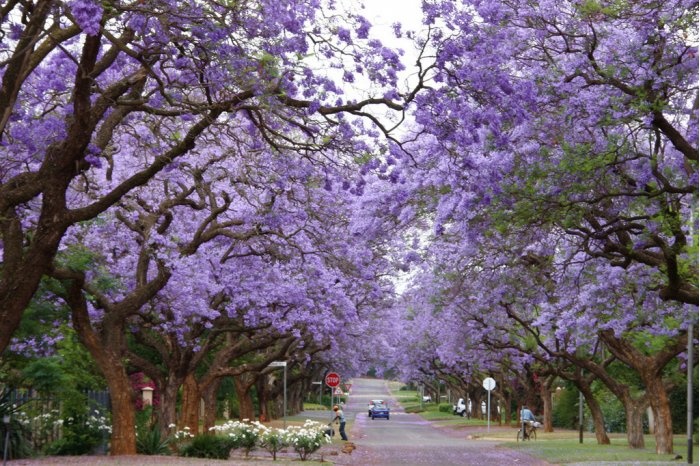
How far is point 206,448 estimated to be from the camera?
25.2 meters

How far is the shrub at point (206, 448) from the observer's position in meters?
25.2

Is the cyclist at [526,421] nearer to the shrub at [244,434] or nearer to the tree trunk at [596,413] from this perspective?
the tree trunk at [596,413]

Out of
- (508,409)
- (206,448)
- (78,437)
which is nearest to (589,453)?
(206,448)

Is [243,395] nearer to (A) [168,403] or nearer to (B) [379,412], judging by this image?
(A) [168,403]

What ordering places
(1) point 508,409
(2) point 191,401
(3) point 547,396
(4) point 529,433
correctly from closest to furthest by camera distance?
1. (2) point 191,401
2. (4) point 529,433
3. (3) point 547,396
4. (1) point 508,409

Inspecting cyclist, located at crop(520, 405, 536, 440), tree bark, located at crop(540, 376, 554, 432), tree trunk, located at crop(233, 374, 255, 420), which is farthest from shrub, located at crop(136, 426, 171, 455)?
tree bark, located at crop(540, 376, 554, 432)

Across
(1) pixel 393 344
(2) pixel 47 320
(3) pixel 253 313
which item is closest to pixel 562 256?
(3) pixel 253 313

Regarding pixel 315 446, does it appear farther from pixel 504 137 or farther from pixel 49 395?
pixel 504 137

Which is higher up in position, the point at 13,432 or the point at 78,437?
the point at 13,432

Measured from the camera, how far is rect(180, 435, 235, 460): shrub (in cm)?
2517

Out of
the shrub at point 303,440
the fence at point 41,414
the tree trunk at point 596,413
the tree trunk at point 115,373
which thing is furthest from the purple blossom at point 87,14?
the tree trunk at point 596,413

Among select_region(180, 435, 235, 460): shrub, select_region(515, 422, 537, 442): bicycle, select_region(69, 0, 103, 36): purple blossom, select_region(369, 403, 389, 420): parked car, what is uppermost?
select_region(69, 0, 103, 36): purple blossom

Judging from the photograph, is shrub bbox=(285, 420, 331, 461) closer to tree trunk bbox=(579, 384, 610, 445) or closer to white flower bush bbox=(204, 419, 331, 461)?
white flower bush bbox=(204, 419, 331, 461)

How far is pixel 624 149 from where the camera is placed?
16.1 m
